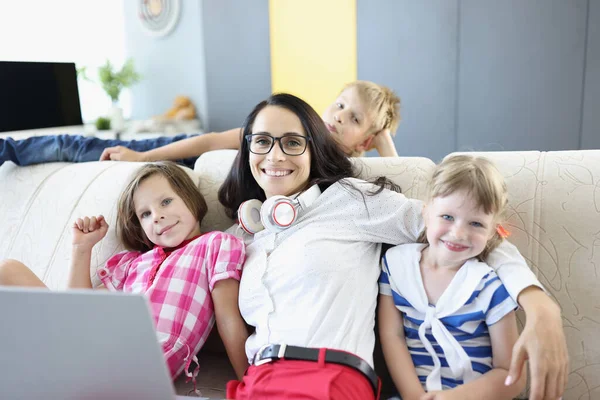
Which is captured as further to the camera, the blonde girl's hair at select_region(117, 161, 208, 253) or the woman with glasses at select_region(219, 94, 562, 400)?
the blonde girl's hair at select_region(117, 161, 208, 253)

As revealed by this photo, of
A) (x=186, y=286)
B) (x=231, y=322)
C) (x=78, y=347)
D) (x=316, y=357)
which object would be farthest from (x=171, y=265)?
(x=78, y=347)

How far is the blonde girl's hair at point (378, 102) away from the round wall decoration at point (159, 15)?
2531 mm

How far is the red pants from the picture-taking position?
39.3 inches

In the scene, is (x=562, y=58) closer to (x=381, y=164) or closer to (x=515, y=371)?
(x=381, y=164)

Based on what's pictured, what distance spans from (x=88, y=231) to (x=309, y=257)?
2.30 ft

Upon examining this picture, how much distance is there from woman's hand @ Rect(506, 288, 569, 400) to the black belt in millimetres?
289

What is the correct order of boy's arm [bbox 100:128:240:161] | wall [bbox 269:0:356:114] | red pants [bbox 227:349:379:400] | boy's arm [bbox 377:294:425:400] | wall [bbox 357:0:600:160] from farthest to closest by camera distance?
wall [bbox 269:0:356:114]
wall [bbox 357:0:600:160]
boy's arm [bbox 100:128:240:161]
boy's arm [bbox 377:294:425:400]
red pants [bbox 227:349:379:400]

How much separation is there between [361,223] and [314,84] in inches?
117

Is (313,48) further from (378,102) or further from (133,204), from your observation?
(133,204)

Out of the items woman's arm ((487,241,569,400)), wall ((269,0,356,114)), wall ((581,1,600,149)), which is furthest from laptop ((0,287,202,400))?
wall ((269,0,356,114))

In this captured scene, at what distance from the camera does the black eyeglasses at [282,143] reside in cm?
135

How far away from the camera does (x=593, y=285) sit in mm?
1197

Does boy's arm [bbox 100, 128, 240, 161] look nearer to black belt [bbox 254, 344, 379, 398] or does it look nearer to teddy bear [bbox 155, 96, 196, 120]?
black belt [bbox 254, 344, 379, 398]

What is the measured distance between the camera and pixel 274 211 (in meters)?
1.27
